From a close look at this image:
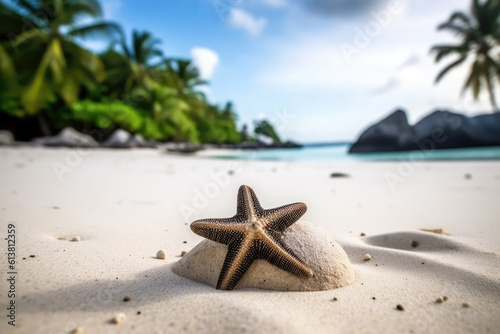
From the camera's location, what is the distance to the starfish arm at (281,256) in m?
2.18

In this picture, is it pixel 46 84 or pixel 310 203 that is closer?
pixel 310 203

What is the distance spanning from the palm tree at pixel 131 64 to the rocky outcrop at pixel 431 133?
2454 cm

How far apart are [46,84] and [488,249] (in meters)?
28.5

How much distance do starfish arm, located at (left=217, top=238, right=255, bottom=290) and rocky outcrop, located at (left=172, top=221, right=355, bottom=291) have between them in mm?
91

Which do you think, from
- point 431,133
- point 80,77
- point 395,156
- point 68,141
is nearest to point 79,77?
point 80,77

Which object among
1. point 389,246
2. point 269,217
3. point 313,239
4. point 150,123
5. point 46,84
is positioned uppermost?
point 46,84

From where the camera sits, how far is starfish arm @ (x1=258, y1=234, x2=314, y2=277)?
2.18 m

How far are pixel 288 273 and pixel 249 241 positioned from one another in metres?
0.37

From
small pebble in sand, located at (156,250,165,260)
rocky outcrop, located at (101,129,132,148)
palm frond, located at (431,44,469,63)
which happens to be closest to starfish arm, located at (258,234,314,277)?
small pebble in sand, located at (156,250,165,260)

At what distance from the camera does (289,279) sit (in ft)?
7.30

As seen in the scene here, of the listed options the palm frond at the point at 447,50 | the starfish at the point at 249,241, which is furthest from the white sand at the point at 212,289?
the palm frond at the point at 447,50

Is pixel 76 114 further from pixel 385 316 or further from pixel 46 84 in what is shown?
pixel 385 316

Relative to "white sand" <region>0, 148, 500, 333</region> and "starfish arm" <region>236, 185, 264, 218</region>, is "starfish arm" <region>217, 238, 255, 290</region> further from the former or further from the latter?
"starfish arm" <region>236, 185, 264, 218</region>

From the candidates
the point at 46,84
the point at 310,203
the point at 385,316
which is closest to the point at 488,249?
the point at 385,316
